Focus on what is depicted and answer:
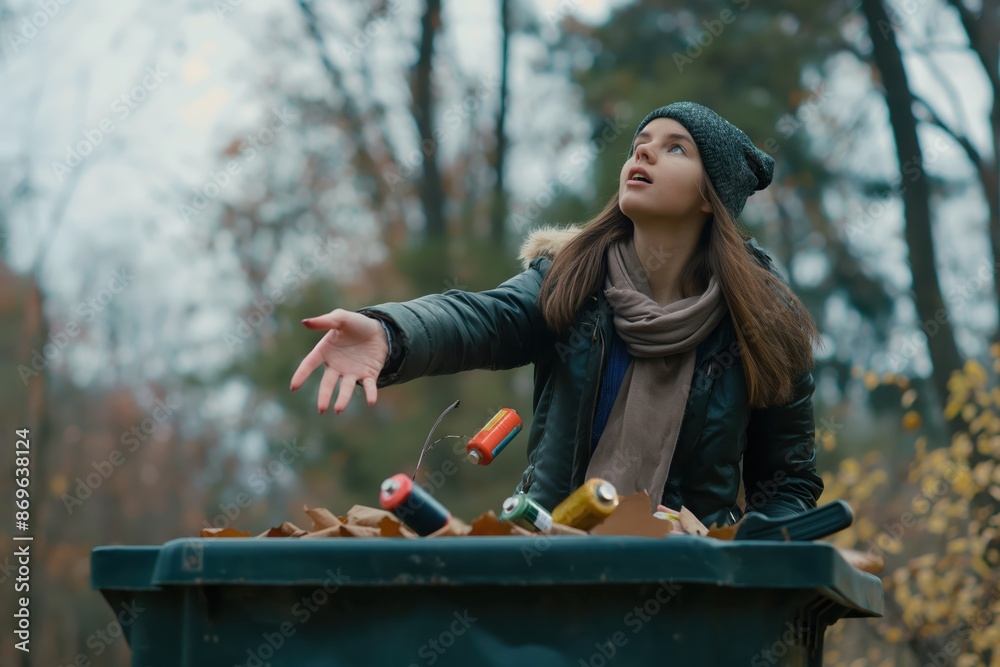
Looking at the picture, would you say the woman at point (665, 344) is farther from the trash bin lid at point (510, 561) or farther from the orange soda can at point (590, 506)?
the trash bin lid at point (510, 561)

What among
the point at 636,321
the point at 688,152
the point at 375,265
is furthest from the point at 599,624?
the point at 375,265

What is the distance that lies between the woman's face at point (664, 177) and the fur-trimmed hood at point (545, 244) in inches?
9.1

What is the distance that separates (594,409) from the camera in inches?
104

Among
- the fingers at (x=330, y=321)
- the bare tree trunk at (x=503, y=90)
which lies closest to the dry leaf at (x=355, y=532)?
the fingers at (x=330, y=321)

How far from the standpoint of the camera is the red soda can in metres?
1.78

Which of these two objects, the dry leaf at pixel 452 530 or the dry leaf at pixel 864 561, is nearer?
the dry leaf at pixel 452 530

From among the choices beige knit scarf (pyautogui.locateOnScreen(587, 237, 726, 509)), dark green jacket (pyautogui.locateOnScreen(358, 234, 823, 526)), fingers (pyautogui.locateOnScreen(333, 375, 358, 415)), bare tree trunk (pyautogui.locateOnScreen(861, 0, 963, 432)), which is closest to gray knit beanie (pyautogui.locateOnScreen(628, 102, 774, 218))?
beige knit scarf (pyautogui.locateOnScreen(587, 237, 726, 509))

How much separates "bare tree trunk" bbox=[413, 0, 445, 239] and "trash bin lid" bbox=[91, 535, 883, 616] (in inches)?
471

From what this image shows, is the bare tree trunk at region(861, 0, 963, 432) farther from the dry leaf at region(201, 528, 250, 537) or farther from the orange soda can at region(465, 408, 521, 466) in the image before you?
the dry leaf at region(201, 528, 250, 537)

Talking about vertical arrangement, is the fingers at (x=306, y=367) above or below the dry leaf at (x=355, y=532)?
above

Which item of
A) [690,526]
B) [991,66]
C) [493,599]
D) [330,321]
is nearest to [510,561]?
[493,599]

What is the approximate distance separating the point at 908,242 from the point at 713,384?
16.5 feet

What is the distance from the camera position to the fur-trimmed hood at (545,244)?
117 inches

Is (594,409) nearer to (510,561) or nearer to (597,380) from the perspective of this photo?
(597,380)
